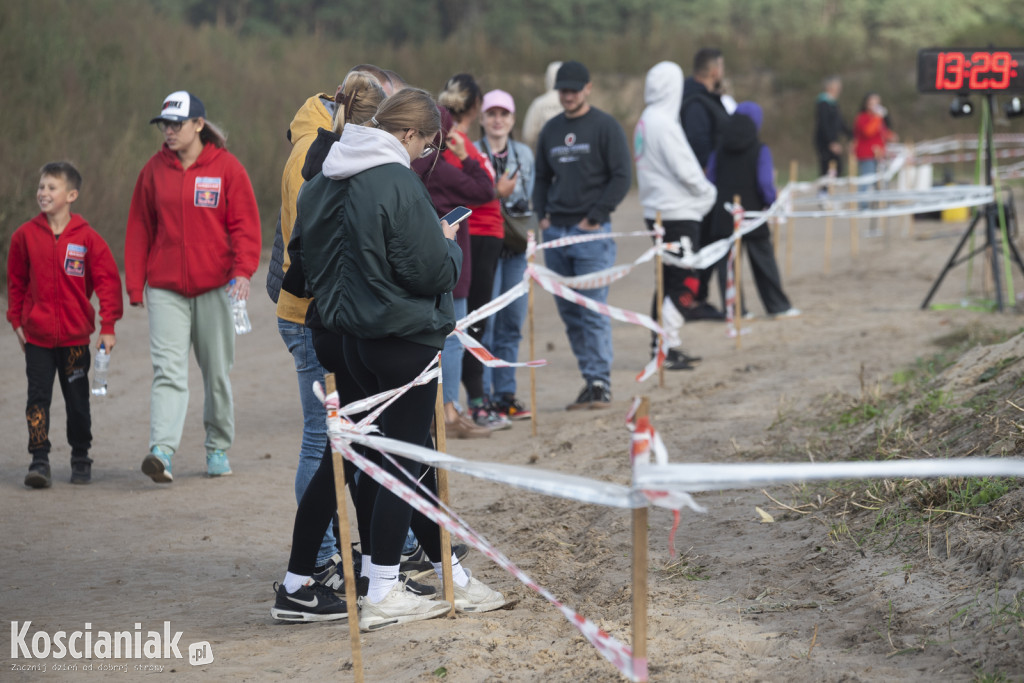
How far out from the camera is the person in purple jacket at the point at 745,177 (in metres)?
10.4

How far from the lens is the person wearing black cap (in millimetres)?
7791

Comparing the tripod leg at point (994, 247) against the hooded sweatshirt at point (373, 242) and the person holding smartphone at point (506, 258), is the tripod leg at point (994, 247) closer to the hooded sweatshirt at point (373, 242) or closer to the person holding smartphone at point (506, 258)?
the person holding smartphone at point (506, 258)

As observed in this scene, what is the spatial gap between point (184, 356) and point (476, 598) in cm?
282

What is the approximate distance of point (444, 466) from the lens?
3.47 metres

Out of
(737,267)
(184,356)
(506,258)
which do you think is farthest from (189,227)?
(737,267)

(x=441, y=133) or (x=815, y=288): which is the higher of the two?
(x=441, y=133)

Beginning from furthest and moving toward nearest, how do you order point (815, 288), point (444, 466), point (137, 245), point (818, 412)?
1. point (815, 288)
2. point (818, 412)
3. point (137, 245)
4. point (444, 466)

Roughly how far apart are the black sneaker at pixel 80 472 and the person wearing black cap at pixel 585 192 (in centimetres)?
329

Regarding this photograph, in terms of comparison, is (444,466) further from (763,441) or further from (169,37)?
(169,37)

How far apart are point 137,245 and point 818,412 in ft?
13.5

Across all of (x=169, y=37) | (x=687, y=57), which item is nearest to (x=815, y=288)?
(x=169, y=37)

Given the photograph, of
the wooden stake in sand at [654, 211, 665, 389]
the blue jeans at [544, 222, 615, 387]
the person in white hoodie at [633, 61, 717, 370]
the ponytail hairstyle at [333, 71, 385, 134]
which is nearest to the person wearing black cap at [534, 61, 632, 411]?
the blue jeans at [544, 222, 615, 387]

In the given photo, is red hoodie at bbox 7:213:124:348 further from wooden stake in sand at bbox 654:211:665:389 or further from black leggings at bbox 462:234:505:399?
wooden stake in sand at bbox 654:211:665:389
